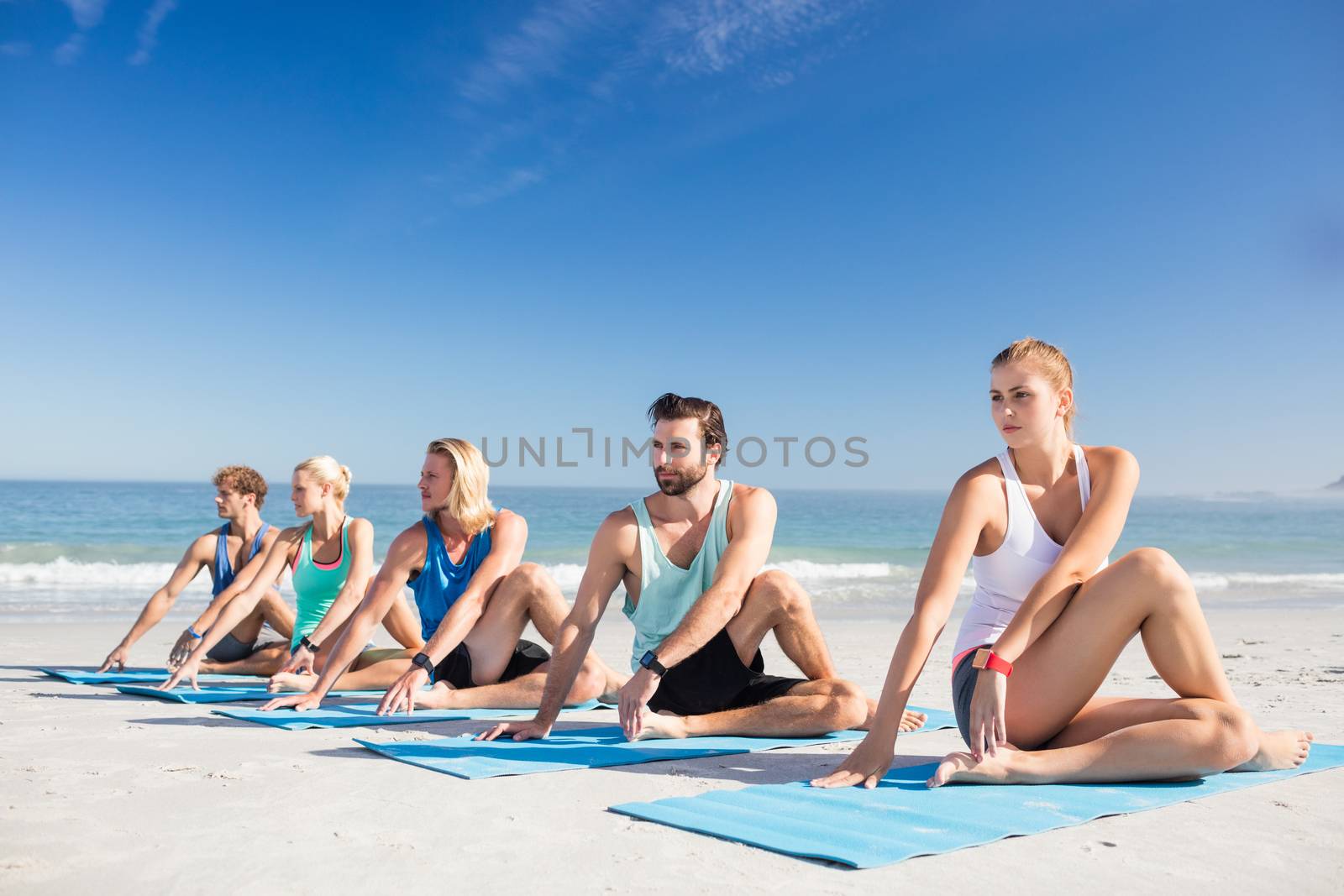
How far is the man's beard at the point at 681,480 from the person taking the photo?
454cm

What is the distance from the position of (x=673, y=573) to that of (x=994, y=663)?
159 cm

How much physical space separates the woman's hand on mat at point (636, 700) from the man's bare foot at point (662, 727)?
0.42 meters

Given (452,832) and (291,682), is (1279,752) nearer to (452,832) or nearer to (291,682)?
(452,832)

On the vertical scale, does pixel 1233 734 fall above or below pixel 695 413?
below

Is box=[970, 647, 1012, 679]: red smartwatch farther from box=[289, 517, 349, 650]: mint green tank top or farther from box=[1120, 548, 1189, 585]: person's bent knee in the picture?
box=[289, 517, 349, 650]: mint green tank top

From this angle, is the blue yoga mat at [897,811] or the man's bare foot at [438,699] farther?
the man's bare foot at [438,699]

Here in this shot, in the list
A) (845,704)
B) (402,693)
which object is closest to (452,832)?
(402,693)

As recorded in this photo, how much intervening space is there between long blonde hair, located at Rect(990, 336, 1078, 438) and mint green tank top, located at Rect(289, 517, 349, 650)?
4366mm

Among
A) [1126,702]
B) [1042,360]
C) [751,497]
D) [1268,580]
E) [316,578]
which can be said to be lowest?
[1268,580]

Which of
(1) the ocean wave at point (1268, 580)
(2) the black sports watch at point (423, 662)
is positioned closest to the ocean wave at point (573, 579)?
(1) the ocean wave at point (1268, 580)

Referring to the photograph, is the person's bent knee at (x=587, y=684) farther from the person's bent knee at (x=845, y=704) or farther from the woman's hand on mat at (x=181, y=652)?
the woman's hand on mat at (x=181, y=652)

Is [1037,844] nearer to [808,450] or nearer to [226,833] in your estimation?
[226,833]

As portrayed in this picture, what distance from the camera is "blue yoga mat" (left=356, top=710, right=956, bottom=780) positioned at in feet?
13.1

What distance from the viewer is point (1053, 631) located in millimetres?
3492
